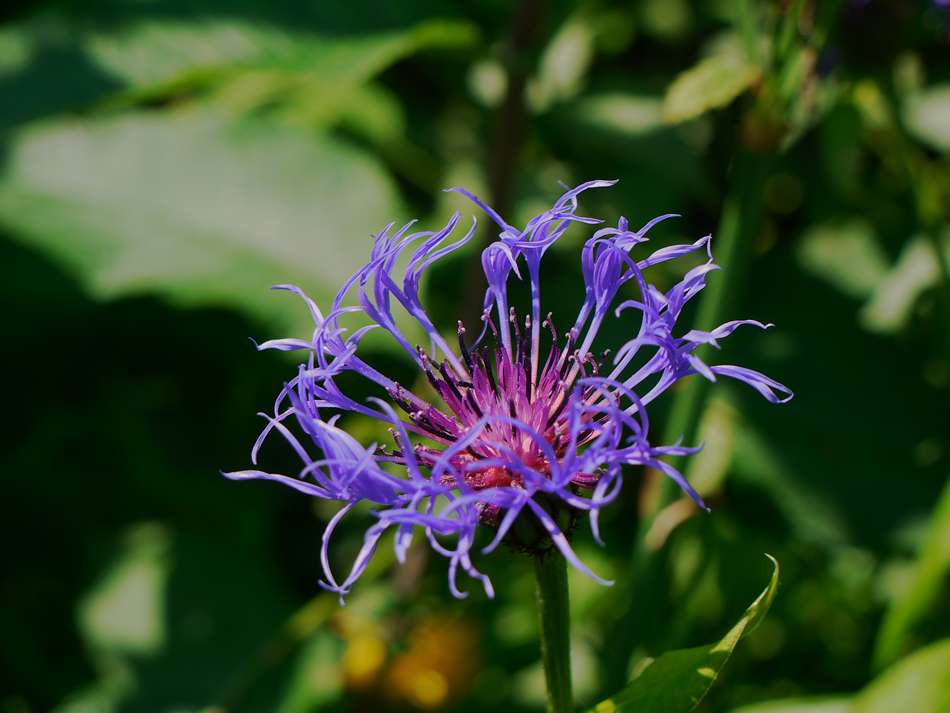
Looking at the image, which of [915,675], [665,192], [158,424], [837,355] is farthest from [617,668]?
[158,424]

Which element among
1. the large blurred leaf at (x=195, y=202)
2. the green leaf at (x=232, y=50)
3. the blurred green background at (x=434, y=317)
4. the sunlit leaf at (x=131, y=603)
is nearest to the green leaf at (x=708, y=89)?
the blurred green background at (x=434, y=317)

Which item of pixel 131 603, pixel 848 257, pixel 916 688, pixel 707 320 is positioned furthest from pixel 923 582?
pixel 131 603

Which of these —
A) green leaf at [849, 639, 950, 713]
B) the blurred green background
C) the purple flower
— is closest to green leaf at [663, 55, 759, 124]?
the blurred green background

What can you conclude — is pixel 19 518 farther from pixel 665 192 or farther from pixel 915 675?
pixel 915 675

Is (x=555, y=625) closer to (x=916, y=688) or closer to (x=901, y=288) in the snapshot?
(x=916, y=688)

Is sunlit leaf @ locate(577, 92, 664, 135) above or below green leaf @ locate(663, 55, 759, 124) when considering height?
below

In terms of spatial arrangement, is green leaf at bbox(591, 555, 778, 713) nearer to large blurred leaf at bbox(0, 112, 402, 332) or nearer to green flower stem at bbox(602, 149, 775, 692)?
green flower stem at bbox(602, 149, 775, 692)

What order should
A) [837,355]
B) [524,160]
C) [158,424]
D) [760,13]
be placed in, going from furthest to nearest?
[158,424], [524,160], [837,355], [760,13]
